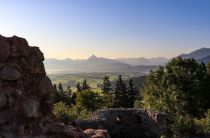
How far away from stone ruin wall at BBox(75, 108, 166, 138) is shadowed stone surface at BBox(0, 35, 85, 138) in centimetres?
1305

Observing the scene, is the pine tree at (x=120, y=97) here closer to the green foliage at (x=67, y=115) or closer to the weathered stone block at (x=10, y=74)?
the green foliage at (x=67, y=115)

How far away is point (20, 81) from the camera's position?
43.5 feet

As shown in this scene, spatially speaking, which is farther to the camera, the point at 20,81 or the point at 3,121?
the point at 20,81

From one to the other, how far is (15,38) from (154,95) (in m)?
48.8

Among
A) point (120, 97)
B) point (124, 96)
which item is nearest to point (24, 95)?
point (120, 97)

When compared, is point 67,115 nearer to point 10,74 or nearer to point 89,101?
point 10,74

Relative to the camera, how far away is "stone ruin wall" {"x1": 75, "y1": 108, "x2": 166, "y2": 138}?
27391mm

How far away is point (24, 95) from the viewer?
13.3 metres

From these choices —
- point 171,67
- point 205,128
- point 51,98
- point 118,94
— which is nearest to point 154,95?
point 171,67

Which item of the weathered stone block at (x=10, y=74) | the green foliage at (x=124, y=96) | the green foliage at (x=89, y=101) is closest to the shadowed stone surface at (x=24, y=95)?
the weathered stone block at (x=10, y=74)

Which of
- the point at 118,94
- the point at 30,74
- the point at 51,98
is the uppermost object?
the point at 30,74

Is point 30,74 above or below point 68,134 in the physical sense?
above

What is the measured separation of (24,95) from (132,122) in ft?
55.7

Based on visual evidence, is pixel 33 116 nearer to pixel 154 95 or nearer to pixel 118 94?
pixel 154 95
